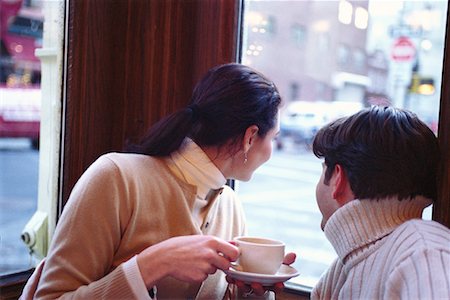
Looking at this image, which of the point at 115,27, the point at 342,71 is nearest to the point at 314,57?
the point at 342,71

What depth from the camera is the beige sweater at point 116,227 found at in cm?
103

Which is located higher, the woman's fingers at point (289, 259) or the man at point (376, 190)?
the man at point (376, 190)

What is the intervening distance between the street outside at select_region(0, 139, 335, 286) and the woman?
0.21m

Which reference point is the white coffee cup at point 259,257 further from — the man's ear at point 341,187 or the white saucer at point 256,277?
the man's ear at point 341,187

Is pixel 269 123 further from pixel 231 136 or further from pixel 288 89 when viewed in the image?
pixel 288 89

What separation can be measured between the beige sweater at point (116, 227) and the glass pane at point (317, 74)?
0.35 m

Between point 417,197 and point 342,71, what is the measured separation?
56cm

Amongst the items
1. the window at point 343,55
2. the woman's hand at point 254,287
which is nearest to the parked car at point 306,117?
the window at point 343,55

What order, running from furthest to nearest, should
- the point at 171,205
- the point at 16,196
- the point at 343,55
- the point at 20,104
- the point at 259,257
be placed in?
the point at 16,196, the point at 20,104, the point at 343,55, the point at 171,205, the point at 259,257

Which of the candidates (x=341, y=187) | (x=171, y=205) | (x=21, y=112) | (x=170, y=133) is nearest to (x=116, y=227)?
(x=171, y=205)

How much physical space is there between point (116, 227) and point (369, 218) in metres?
0.53

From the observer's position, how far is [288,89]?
5.08ft

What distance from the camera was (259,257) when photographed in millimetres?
1015

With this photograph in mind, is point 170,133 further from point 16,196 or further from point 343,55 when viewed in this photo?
point 16,196
